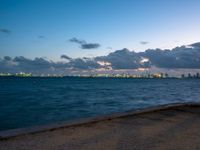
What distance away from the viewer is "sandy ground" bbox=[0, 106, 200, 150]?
20.1 feet

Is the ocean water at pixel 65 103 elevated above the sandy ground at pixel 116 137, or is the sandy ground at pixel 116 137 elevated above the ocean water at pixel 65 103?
the sandy ground at pixel 116 137

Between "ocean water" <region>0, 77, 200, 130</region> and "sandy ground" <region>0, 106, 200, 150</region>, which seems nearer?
"sandy ground" <region>0, 106, 200, 150</region>

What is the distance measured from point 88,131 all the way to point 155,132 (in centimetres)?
189

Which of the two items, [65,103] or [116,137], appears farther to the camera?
[65,103]

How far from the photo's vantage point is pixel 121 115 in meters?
10.4

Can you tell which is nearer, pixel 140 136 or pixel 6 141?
pixel 6 141

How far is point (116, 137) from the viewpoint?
23.0ft

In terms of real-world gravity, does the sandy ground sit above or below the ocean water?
above

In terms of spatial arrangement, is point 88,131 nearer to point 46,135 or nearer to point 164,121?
point 46,135

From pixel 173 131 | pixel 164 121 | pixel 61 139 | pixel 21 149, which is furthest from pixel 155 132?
pixel 21 149

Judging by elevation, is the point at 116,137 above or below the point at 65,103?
above

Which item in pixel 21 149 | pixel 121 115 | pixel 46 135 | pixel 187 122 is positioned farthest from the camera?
pixel 121 115

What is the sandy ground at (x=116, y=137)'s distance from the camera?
614cm

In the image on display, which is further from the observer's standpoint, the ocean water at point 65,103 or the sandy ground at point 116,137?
the ocean water at point 65,103
